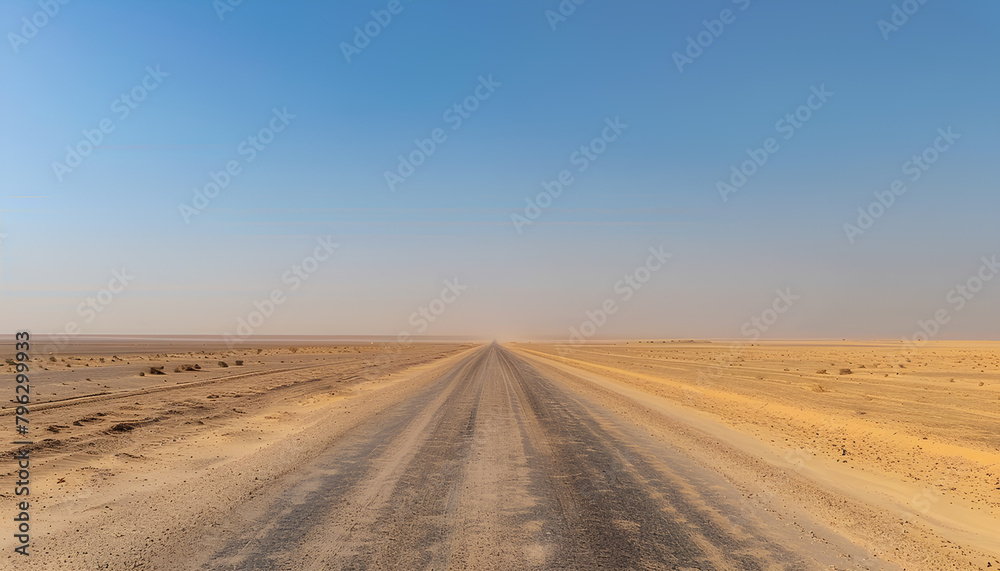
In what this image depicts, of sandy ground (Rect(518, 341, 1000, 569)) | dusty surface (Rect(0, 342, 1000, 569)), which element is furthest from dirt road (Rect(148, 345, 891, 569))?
sandy ground (Rect(518, 341, 1000, 569))

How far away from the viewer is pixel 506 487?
779 centimetres

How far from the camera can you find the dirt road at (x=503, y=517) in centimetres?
523

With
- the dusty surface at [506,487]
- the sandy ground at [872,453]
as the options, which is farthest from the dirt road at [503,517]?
the sandy ground at [872,453]

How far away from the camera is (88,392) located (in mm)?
21422

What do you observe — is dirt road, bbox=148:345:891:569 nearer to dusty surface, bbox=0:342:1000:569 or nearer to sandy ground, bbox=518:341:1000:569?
dusty surface, bbox=0:342:1000:569

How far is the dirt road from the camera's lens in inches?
206

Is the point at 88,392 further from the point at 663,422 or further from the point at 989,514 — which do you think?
the point at 989,514

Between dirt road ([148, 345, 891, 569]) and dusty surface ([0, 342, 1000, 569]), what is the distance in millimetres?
37

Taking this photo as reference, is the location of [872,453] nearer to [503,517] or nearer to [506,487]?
[506,487]

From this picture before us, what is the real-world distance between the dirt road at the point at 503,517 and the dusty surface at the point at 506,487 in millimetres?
37

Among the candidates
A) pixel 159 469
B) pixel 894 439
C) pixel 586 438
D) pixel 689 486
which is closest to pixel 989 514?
pixel 689 486

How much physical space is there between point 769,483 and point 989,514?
117 inches

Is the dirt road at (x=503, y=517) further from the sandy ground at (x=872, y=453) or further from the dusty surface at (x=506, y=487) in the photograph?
the sandy ground at (x=872, y=453)

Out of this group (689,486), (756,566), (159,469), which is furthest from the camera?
(159,469)
